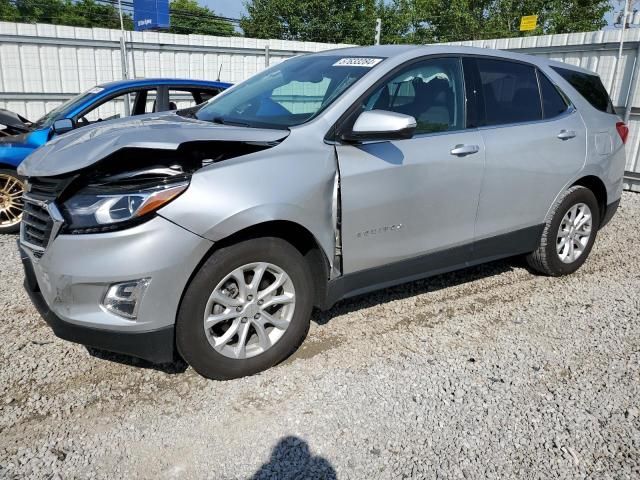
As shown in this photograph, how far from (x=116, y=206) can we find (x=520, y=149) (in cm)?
281

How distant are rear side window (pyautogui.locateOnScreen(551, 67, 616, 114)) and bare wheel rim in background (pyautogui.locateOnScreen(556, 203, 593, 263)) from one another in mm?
922

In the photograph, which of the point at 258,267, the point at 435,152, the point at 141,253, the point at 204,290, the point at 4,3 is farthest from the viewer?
the point at 4,3

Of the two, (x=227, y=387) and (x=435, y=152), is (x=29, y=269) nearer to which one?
(x=227, y=387)

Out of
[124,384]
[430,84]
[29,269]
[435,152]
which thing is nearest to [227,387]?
[124,384]

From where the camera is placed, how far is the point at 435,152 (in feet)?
11.0

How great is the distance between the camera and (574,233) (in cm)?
456

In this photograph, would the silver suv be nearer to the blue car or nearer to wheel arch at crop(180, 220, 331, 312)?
wheel arch at crop(180, 220, 331, 312)

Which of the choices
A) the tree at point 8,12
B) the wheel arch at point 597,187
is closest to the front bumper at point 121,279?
the wheel arch at point 597,187

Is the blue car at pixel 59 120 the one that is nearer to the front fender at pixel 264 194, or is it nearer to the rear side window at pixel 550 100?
the front fender at pixel 264 194

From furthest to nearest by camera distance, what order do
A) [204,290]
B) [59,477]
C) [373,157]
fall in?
[373,157] → [204,290] → [59,477]

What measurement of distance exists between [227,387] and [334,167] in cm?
135

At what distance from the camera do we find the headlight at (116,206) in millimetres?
2439

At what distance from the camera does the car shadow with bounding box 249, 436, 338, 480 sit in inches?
89.5

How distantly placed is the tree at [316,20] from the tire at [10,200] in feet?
91.3
